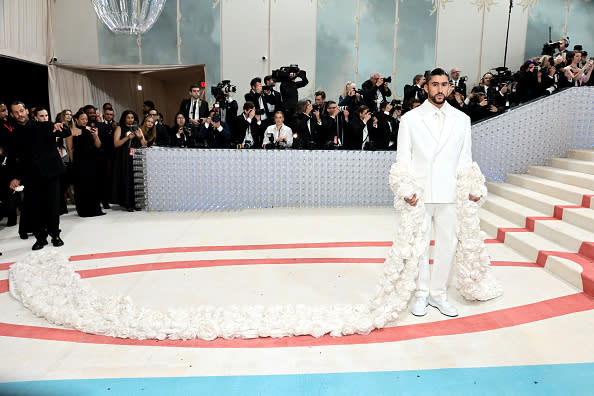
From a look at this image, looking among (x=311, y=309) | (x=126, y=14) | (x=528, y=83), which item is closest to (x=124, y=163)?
(x=126, y=14)

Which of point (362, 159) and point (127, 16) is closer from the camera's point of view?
point (127, 16)

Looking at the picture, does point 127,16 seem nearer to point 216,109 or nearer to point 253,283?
point 216,109

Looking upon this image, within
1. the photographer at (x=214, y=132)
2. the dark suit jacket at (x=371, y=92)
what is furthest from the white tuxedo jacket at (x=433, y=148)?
the dark suit jacket at (x=371, y=92)

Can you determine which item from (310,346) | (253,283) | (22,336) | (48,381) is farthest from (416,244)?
(22,336)

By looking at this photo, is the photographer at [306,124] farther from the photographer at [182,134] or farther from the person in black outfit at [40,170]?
the person in black outfit at [40,170]

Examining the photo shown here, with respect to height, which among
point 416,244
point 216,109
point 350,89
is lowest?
point 416,244

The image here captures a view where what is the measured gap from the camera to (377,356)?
226cm

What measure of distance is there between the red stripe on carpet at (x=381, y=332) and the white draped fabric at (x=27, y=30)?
7409 mm

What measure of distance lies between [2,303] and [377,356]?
8.68ft

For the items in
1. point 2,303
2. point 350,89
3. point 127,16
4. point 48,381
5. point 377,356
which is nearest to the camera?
point 48,381

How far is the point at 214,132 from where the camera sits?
20.5 ft

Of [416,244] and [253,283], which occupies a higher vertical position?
[416,244]

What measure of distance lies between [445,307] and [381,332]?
526 millimetres

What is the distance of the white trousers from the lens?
2.63m
